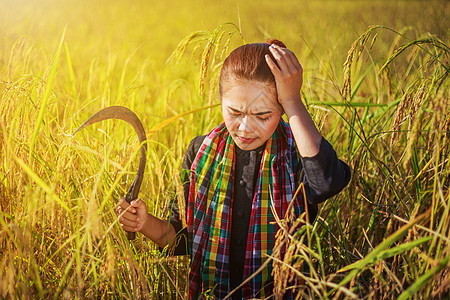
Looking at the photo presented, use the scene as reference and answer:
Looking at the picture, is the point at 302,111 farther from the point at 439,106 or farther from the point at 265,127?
the point at 439,106

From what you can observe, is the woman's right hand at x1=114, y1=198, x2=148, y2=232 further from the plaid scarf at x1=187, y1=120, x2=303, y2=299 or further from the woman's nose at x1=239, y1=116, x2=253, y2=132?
the woman's nose at x1=239, y1=116, x2=253, y2=132

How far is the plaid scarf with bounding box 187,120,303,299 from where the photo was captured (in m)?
1.36

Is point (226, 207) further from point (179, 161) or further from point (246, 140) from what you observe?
point (179, 161)

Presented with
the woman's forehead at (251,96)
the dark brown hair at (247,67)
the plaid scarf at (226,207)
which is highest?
the dark brown hair at (247,67)

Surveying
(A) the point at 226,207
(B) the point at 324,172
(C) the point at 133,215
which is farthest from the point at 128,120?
(B) the point at 324,172

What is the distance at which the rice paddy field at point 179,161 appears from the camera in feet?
3.59

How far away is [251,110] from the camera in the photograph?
4.13 feet

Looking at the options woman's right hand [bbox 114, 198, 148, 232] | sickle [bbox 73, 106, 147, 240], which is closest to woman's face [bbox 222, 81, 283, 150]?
sickle [bbox 73, 106, 147, 240]

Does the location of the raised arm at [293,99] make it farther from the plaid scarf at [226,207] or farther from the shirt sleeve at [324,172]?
the plaid scarf at [226,207]

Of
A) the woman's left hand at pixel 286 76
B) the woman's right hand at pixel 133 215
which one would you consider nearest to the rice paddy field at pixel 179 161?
the woman's right hand at pixel 133 215

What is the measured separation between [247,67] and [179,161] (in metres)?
0.74

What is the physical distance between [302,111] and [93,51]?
2983mm

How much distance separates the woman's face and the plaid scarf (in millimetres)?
114

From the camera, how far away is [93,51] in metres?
3.74
